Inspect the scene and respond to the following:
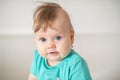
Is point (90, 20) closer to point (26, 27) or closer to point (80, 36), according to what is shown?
point (80, 36)

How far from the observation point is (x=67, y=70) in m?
0.85

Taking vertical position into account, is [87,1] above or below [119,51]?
above

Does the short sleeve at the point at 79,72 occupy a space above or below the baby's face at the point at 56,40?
below

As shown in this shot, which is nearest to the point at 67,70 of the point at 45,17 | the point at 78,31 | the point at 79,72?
the point at 79,72

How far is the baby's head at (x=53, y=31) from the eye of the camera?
0.81m

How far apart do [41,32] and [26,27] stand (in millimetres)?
662

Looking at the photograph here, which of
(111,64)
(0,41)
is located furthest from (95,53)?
(0,41)

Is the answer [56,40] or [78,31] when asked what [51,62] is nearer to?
[56,40]

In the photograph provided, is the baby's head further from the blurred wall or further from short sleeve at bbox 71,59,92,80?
the blurred wall

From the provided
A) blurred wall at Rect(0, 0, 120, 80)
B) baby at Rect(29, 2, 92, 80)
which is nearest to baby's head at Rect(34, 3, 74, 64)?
baby at Rect(29, 2, 92, 80)

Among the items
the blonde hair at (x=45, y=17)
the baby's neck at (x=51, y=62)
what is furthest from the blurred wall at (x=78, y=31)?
the blonde hair at (x=45, y=17)

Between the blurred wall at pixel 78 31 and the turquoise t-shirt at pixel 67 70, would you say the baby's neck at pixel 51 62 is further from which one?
the blurred wall at pixel 78 31

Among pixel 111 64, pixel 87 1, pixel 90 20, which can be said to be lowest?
pixel 111 64

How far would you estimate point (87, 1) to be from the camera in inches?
57.8
